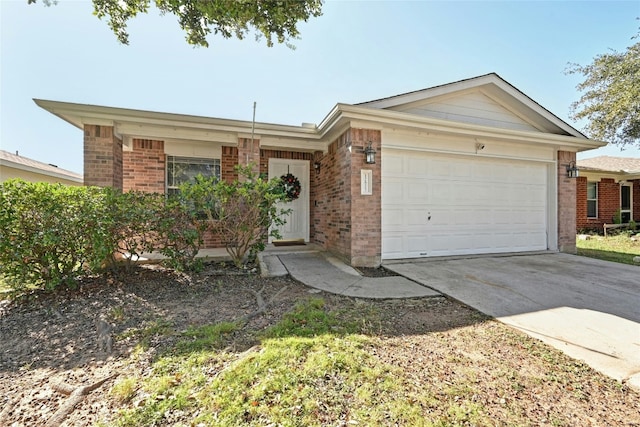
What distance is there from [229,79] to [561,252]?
10156 mm

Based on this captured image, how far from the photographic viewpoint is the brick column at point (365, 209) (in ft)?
17.5

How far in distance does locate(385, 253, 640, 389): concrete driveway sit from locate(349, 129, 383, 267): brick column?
1.71 ft

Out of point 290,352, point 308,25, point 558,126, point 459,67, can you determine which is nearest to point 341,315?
point 290,352

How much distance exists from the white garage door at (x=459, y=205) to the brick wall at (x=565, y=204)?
0.34 m

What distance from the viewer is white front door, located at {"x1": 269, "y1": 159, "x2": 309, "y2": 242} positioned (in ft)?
25.1

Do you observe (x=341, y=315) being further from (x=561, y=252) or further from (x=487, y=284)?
(x=561, y=252)

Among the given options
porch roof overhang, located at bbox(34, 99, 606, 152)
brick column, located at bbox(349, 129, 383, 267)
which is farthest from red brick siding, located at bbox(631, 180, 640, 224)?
brick column, located at bbox(349, 129, 383, 267)

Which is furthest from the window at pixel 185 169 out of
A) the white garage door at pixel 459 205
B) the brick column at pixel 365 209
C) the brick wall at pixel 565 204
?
the brick wall at pixel 565 204

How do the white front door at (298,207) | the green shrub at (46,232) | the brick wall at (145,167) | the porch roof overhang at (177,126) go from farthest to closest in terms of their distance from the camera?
the white front door at (298,207)
the brick wall at (145,167)
the porch roof overhang at (177,126)
the green shrub at (46,232)

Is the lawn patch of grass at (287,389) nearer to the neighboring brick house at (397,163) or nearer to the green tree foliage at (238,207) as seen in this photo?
the green tree foliage at (238,207)

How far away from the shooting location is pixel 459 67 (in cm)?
817

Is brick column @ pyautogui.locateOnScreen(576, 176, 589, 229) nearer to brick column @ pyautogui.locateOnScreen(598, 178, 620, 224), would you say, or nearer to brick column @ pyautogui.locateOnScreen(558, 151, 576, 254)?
brick column @ pyautogui.locateOnScreen(598, 178, 620, 224)

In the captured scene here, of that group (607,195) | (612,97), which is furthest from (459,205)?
(607,195)

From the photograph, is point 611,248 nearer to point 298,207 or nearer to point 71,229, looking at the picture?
point 298,207
